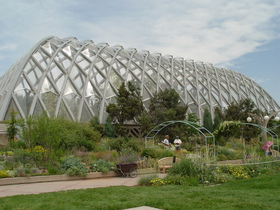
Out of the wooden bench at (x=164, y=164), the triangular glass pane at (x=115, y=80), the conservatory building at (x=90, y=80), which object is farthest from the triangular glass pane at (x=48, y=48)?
the wooden bench at (x=164, y=164)

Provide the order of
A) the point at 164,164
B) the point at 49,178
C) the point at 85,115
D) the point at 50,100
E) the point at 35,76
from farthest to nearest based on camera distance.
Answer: the point at 85,115 < the point at 35,76 < the point at 50,100 < the point at 164,164 < the point at 49,178

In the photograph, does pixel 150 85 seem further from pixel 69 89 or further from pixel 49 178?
pixel 49 178

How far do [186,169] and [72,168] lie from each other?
467 centimetres

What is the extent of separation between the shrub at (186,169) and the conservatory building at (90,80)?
50.0 feet

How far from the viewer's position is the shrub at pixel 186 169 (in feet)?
36.3

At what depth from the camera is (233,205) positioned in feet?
21.9

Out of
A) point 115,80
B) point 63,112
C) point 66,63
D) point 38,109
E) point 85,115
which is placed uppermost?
point 66,63

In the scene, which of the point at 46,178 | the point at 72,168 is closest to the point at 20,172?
the point at 46,178

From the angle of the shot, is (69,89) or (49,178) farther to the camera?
(69,89)

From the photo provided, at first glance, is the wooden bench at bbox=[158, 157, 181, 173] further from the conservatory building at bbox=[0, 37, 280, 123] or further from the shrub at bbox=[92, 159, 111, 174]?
the conservatory building at bbox=[0, 37, 280, 123]

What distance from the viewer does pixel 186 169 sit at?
11156 mm

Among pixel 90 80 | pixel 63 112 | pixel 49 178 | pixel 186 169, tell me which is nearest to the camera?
pixel 186 169

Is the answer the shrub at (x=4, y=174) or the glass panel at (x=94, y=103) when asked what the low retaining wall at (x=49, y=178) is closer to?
the shrub at (x=4, y=174)

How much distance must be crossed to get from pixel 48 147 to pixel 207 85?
2739cm
